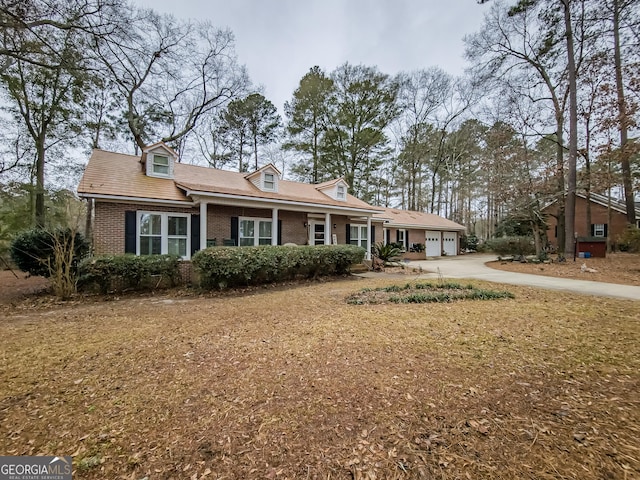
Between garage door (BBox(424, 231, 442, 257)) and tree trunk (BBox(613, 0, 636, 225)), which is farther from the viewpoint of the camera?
garage door (BBox(424, 231, 442, 257))

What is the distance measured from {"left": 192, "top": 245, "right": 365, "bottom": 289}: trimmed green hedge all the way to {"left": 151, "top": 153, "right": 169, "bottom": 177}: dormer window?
5.29 metres

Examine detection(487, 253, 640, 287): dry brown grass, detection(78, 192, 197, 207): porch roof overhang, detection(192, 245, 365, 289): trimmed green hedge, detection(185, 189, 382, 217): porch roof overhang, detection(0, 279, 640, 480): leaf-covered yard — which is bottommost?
detection(0, 279, 640, 480): leaf-covered yard

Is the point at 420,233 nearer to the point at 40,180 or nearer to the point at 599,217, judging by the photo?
the point at 599,217

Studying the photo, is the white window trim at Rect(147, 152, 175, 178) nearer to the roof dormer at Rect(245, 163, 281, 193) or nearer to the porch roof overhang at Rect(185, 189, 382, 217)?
the porch roof overhang at Rect(185, 189, 382, 217)

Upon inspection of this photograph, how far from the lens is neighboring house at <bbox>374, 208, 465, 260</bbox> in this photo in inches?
771

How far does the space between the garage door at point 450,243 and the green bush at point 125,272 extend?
2120 cm

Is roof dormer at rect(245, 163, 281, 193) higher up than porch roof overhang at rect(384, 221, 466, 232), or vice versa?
roof dormer at rect(245, 163, 281, 193)

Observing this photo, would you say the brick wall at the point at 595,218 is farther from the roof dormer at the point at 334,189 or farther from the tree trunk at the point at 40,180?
the tree trunk at the point at 40,180

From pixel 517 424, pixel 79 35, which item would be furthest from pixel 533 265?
pixel 79 35

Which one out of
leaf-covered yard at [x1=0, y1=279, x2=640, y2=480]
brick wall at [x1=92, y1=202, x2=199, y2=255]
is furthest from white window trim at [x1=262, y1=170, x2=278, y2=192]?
leaf-covered yard at [x1=0, y1=279, x2=640, y2=480]

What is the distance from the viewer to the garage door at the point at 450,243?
23094 mm

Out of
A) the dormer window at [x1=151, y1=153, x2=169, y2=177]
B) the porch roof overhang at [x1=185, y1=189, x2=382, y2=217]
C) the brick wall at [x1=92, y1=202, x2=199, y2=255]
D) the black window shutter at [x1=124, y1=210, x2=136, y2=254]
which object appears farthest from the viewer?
the dormer window at [x1=151, y1=153, x2=169, y2=177]

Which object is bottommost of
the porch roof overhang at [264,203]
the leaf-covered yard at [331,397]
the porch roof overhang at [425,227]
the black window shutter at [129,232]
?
the leaf-covered yard at [331,397]

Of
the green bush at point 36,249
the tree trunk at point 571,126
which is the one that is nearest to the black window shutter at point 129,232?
the green bush at point 36,249
